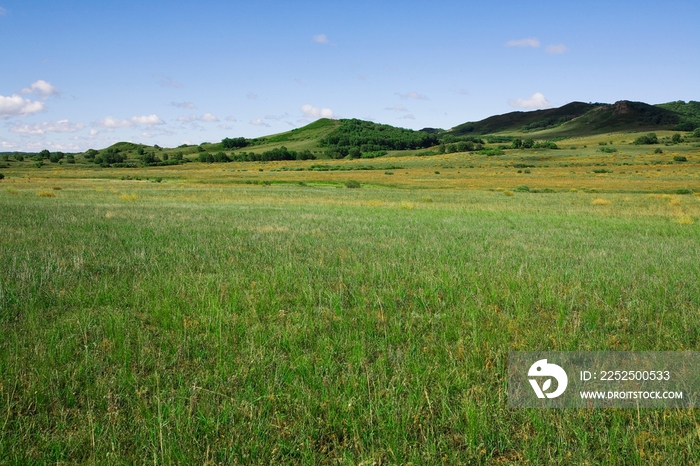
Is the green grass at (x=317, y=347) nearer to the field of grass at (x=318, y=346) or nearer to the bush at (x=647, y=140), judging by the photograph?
the field of grass at (x=318, y=346)

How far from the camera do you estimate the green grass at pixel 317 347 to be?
142 inches

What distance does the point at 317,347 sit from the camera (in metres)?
5.45

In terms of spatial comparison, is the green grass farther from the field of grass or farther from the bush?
the bush

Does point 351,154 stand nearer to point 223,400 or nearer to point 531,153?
point 531,153

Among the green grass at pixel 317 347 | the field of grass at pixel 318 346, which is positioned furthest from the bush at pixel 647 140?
the green grass at pixel 317 347

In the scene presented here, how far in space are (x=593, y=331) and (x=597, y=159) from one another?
130296mm

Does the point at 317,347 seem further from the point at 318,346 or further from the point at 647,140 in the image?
the point at 647,140

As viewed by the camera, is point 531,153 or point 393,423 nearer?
point 393,423

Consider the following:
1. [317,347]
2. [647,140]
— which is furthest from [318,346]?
[647,140]

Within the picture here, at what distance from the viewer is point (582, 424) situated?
3.86m

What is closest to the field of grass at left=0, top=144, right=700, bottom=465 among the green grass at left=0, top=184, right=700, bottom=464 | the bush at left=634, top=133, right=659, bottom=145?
the green grass at left=0, top=184, right=700, bottom=464

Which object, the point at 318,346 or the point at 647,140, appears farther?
the point at 647,140

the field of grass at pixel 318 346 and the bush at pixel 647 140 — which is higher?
the bush at pixel 647 140

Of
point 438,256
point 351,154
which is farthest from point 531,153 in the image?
point 438,256
